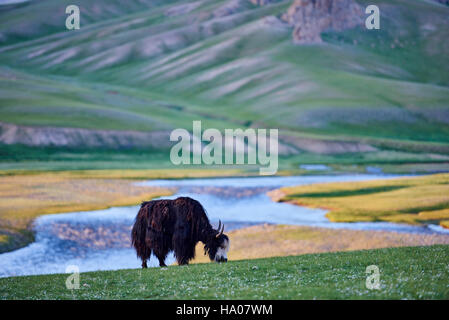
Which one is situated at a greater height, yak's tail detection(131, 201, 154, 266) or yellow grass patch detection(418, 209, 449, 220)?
yak's tail detection(131, 201, 154, 266)

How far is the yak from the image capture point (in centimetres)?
1930

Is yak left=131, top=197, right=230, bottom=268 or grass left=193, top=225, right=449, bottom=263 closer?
yak left=131, top=197, right=230, bottom=268

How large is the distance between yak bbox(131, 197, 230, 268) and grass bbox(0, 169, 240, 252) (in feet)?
53.5

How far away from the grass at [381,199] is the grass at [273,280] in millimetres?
21307

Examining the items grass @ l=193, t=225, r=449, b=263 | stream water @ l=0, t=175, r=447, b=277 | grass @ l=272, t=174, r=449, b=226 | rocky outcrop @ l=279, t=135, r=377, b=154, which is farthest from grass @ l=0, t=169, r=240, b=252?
rocky outcrop @ l=279, t=135, r=377, b=154

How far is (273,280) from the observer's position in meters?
15.8

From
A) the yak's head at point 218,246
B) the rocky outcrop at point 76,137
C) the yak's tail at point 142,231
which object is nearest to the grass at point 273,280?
the yak's head at point 218,246

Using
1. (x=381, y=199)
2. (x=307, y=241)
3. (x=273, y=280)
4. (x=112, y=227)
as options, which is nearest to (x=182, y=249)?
(x=273, y=280)

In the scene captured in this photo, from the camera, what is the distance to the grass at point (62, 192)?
38.3 m

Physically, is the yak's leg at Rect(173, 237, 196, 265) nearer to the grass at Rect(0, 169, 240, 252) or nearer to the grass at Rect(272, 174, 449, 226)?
the grass at Rect(0, 169, 240, 252)

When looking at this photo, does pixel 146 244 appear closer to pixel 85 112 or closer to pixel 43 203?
pixel 43 203

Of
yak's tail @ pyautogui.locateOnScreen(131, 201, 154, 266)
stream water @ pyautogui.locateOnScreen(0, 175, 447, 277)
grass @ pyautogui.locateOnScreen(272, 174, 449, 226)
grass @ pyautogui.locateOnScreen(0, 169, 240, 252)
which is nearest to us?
yak's tail @ pyautogui.locateOnScreen(131, 201, 154, 266)
